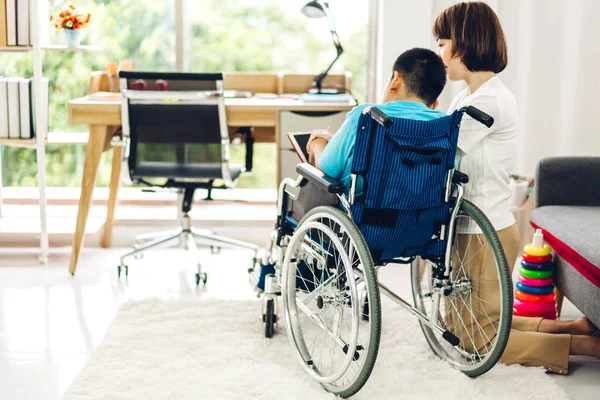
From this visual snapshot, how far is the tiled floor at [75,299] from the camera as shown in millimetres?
2531

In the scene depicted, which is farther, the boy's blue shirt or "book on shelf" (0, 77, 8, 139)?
"book on shelf" (0, 77, 8, 139)

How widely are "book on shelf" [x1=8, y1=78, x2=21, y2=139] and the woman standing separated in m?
2.00

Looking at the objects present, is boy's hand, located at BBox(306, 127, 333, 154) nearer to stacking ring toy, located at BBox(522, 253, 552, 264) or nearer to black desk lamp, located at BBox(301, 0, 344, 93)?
stacking ring toy, located at BBox(522, 253, 552, 264)

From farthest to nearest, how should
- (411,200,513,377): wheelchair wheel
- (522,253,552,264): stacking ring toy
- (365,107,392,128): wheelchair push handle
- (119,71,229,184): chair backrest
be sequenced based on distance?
(119,71,229,184): chair backrest < (522,253,552,264): stacking ring toy < (411,200,513,377): wheelchair wheel < (365,107,392,128): wheelchair push handle

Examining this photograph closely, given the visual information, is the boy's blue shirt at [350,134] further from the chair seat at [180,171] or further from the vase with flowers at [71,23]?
the vase with flowers at [71,23]

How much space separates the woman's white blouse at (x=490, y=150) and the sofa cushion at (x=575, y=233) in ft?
0.91

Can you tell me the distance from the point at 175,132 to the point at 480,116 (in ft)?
5.08

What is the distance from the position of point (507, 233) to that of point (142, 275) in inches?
66.5

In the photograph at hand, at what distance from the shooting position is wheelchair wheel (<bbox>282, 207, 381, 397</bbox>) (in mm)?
2154


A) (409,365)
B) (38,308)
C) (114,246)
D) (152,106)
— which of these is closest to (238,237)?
(114,246)

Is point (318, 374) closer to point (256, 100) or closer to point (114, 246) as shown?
point (256, 100)

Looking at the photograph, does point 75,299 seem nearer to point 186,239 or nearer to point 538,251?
point 186,239

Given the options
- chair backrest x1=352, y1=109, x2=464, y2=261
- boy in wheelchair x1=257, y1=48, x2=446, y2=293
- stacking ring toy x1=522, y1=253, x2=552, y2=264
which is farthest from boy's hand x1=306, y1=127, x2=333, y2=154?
stacking ring toy x1=522, y1=253, x2=552, y2=264

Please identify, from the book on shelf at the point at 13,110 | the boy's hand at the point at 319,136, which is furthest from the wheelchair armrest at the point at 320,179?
the book on shelf at the point at 13,110
